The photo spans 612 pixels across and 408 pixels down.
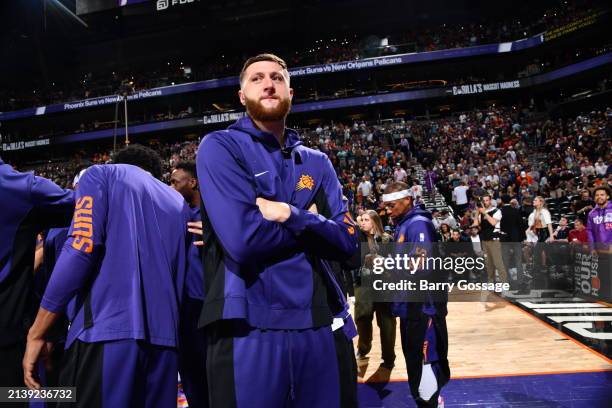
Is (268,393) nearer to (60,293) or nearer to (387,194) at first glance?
(60,293)

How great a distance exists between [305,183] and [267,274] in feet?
1.39

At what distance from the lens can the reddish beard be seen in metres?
1.84

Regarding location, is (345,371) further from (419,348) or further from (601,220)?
(601,220)

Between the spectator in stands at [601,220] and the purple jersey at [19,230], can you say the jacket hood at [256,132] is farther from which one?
the spectator in stands at [601,220]

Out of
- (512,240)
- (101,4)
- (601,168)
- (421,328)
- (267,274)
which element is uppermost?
(101,4)

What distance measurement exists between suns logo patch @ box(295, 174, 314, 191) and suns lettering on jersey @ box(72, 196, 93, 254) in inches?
38.6

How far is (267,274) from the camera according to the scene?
5.29ft

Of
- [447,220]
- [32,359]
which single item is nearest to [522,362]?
[32,359]

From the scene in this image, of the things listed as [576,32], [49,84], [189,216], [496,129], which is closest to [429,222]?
[189,216]

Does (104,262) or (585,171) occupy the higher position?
(585,171)

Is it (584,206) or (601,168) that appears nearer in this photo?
(584,206)

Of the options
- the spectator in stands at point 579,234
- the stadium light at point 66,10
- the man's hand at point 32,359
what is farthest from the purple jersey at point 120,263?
the stadium light at point 66,10

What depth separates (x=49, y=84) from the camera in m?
39.1

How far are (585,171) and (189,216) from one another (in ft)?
52.8
